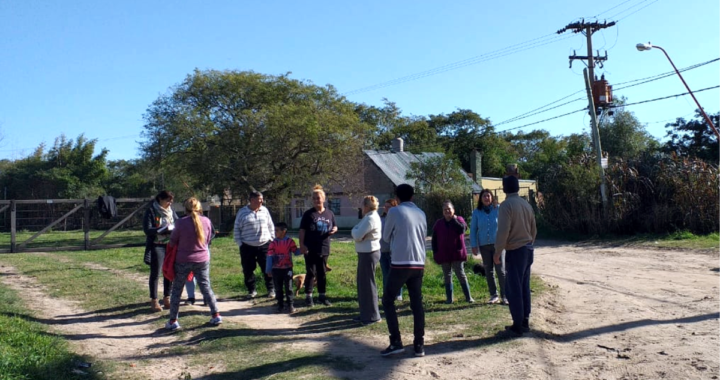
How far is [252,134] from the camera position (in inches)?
1074

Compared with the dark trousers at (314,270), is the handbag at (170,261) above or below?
above

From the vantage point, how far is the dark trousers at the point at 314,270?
28.6 feet

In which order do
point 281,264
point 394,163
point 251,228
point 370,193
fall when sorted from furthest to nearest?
point 394,163 < point 370,193 < point 251,228 < point 281,264

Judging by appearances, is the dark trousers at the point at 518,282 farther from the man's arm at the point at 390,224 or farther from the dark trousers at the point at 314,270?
the dark trousers at the point at 314,270

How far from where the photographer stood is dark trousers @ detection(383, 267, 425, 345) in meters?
5.89

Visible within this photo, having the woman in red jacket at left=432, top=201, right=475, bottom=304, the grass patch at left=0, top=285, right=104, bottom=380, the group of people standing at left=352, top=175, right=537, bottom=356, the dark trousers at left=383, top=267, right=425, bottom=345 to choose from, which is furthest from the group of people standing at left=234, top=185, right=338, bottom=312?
the grass patch at left=0, top=285, right=104, bottom=380

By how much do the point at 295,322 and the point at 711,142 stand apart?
32580mm

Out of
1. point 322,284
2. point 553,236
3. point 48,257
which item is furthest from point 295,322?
point 553,236

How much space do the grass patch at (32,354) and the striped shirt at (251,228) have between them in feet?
9.77

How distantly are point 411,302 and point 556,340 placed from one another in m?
1.77

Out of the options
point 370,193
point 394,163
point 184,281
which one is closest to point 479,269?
point 184,281

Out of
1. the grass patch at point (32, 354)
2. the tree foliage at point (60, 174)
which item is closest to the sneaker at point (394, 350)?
the grass patch at point (32, 354)

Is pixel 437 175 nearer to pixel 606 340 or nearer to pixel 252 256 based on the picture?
pixel 252 256

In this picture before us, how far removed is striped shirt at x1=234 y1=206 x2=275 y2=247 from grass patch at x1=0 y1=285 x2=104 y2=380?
9.77 ft
